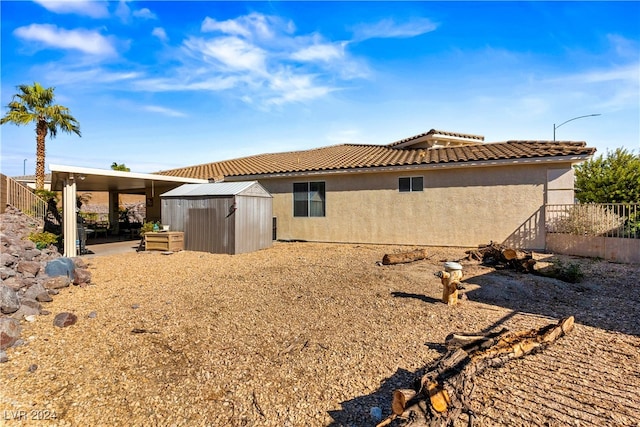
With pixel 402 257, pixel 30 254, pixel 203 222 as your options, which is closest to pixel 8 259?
pixel 30 254

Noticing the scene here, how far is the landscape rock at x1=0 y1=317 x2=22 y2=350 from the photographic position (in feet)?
13.2

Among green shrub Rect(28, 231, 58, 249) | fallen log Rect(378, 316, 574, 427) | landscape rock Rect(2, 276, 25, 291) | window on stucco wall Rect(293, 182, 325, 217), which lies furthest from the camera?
window on stucco wall Rect(293, 182, 325, 217)

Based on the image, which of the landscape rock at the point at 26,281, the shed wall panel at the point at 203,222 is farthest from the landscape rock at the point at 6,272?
the shed wall panel at the point at 203,222

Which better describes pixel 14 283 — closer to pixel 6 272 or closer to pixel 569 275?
pixel 6 272

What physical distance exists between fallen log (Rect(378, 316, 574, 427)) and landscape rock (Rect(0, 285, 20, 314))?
18.5 ft

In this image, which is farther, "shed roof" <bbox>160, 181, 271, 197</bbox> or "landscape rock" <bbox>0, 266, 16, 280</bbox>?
"shed roof" <bbox>160, 181, 271, 197</bbox>

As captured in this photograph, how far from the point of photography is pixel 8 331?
4172mm

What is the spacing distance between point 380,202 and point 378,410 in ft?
34.1

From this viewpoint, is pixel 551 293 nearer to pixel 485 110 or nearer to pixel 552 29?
pixel 552 29

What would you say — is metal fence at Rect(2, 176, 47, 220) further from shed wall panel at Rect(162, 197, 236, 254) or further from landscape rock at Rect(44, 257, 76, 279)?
landscape rock at Rect(44, 257, 76, 279)

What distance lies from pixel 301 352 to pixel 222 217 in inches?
325

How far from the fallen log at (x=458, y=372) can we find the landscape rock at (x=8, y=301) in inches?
222

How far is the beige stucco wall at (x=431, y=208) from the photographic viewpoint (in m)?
10.7

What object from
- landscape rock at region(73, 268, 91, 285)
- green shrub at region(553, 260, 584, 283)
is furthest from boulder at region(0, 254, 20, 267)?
green shrub at region(553, 260, 584, 283)
